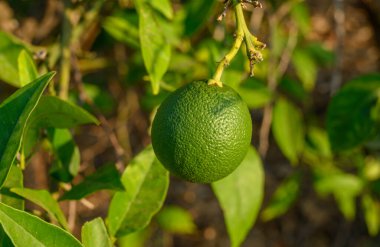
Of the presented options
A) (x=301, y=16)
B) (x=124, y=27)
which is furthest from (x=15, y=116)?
(x=301, y=16)

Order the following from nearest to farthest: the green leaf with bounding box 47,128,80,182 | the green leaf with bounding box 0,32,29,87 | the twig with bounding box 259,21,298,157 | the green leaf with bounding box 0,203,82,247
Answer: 1. the green leaf with bounding box 0,203,82,247
2. the green leaf with bounding box 47,128,80,182
3. the green leaf with bounding box 0,32,29,87
4. the twig with bounding box 259,21,298,157

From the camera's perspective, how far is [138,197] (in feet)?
4.48

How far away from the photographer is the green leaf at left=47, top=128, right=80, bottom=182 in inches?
56.4

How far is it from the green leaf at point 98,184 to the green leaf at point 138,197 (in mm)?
54

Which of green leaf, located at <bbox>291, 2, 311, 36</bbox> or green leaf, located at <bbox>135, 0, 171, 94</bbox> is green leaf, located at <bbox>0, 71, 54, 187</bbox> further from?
green leaf, located at <bbox>291, 2, 311, 36</bbox>

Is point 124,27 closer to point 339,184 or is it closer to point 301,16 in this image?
point 301,16

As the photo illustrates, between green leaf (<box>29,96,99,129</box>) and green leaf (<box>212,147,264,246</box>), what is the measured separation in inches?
18.2

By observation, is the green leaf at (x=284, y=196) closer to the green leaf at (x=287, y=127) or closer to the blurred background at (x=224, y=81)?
the blurred background at (x=224, y=81)

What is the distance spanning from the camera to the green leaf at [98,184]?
4.17ft

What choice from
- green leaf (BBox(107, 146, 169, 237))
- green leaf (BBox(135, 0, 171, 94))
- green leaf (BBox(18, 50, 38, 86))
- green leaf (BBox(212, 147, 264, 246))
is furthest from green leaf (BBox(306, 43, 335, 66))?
green leaf (BBox(18, 50, 38, 86))

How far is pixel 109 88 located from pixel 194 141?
69.2 inches

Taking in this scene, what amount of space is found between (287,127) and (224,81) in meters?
0.85

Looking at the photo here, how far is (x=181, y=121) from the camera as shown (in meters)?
1.13

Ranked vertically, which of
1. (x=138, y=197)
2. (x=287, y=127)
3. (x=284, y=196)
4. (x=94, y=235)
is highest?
(x=94, y=235)
